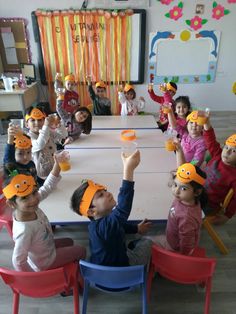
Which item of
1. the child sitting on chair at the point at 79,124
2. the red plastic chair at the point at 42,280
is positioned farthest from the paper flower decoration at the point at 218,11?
the red plastic chair at the point at 42,280

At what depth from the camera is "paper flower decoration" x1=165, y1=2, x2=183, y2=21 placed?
187 inches

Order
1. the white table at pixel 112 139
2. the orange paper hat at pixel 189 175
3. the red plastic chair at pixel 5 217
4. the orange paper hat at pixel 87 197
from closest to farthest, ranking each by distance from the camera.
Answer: the orange paper hat at pixel 87 197
the orange paper hat at pixel 189 175
the red plastic chair at pixel 5 217
the white table at pixel 112 139

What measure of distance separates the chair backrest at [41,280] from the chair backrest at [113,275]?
100mm

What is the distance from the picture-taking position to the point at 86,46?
4.91 m

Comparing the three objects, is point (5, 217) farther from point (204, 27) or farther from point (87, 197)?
point (204, 27)

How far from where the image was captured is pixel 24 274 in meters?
1.15

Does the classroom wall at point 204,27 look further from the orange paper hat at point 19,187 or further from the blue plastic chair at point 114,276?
the blue plastic chair at point 114,276

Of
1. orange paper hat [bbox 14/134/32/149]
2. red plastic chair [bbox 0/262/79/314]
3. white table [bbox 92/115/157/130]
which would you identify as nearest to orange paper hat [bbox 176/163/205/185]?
red plastic chair [bbox 0/262/79/314]

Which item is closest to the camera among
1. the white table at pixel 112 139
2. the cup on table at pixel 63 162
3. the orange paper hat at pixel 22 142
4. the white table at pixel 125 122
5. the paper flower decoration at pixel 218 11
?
the orange paper hat at pixel 22 142

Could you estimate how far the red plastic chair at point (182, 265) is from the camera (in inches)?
48.0

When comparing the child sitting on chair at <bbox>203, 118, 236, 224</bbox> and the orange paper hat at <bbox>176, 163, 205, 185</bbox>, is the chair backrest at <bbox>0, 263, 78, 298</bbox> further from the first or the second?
the child sitting on chair at <bbox>203, 118, 236, 224</bbox>

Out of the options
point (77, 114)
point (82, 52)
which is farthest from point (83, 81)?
point (77, 114)

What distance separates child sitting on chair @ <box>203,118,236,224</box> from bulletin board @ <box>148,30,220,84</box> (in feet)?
11.0

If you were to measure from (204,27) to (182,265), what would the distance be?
4.92 m
